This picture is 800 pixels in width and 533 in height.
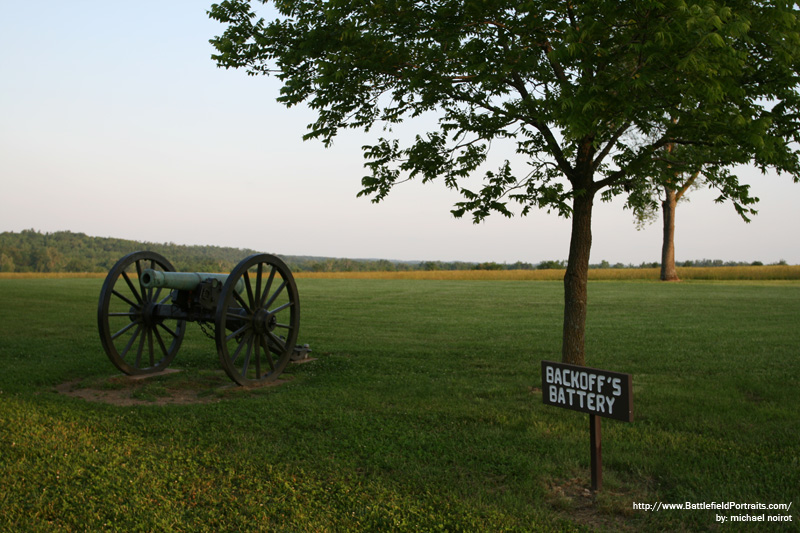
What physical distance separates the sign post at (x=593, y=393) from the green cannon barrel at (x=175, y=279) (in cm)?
522

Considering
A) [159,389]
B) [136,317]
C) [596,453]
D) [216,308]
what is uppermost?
[216,308]

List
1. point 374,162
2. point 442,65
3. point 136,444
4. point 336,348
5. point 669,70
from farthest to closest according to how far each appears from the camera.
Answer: point 336,348 → point 374,162 → point 442,65 → point 136,444 → point 669,70

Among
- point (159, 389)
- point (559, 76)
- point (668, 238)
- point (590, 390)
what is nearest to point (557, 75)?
point (559, 76)

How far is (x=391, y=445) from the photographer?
6.01 m

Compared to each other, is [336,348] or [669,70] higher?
[669,70]

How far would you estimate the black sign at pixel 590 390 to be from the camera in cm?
457

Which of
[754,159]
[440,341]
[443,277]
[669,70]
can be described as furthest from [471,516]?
[443,277]

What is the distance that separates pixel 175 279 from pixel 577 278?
5.48 metres

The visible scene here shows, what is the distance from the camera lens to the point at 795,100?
6457 mm

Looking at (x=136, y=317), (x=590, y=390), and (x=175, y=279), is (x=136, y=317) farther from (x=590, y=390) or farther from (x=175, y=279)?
(x=590, y=390)

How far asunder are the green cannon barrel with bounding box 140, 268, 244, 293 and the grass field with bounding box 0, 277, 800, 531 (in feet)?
4.84

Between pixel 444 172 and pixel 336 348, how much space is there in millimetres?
5424

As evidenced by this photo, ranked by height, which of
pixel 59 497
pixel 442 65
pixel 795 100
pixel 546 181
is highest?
pixel 442 65

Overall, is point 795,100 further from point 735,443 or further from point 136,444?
point 136,444
